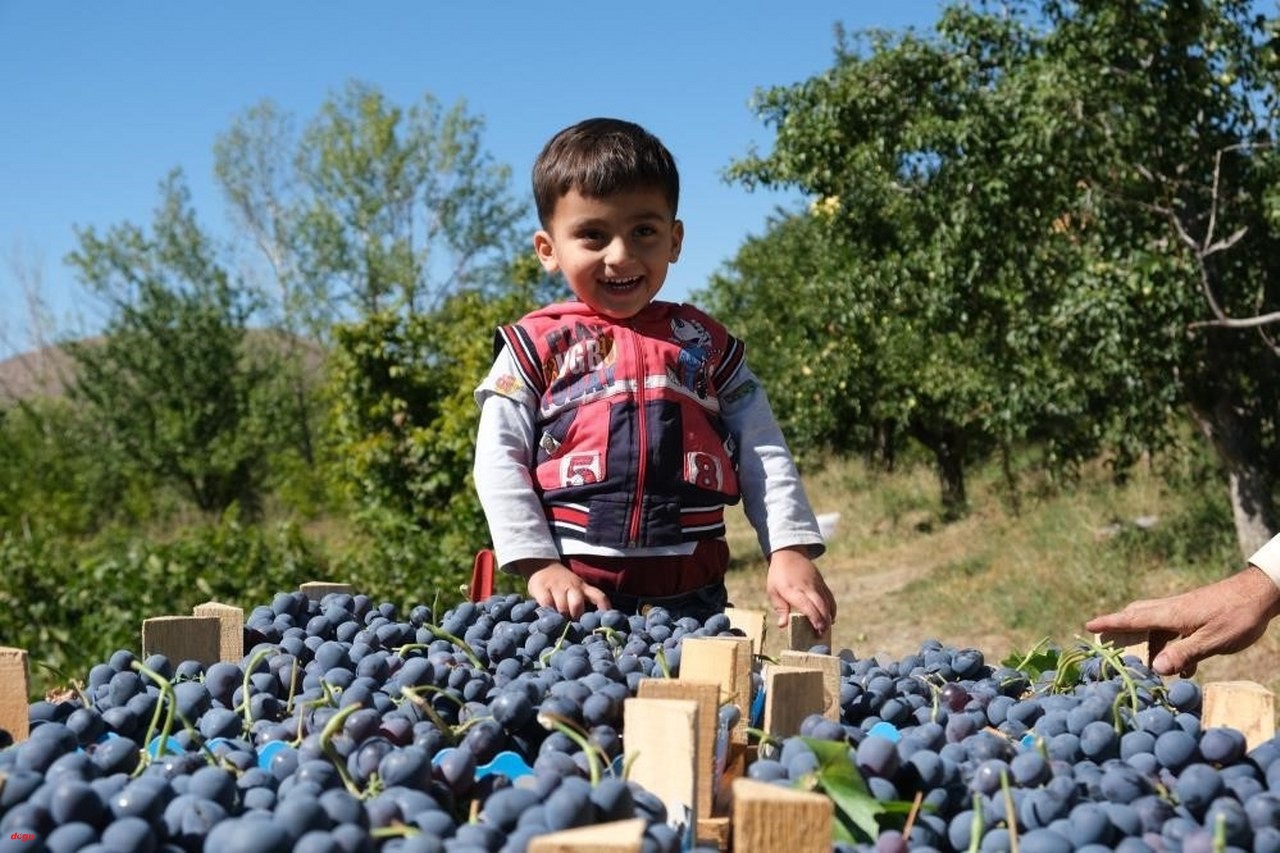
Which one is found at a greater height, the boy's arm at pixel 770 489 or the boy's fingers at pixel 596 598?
the boy's arm at pixel 770 489

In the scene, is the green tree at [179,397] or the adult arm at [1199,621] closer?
the adult arm at [1199,621]

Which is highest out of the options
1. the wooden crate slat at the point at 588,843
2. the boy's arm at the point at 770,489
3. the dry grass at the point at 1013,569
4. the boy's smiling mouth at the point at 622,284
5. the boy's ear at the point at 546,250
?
the boy's ear at the point at 546,250

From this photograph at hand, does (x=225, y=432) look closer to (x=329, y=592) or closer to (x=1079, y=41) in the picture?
(x=1079, y=41)

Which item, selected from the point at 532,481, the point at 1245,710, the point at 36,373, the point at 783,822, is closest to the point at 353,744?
the point at 783,822

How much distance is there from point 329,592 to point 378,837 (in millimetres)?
1148

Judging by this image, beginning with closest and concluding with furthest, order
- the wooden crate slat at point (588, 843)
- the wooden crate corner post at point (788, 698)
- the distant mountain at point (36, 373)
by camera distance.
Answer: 1. the wooden crate slat at point (588, 843)
2. the wooden crate corner post at point (788, 698)
3. the distant mountain at point (36, 373)

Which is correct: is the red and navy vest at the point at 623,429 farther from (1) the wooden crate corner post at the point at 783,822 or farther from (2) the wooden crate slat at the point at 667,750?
(1) the wooden crate corner post at the point at 783,822

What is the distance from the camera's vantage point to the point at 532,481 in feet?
7.32

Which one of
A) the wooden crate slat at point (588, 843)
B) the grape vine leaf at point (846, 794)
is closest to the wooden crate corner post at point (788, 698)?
the grape vine leaf at point (846, 794)

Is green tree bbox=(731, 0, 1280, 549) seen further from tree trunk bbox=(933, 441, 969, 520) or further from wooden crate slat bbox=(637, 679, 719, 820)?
wooden crate slat bbox=(637, 679, 719, 820)

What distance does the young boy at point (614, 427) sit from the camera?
215 cm

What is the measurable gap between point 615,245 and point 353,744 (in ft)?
4.19

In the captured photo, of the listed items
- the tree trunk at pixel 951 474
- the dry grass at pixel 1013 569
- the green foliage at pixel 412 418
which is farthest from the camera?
the tree trunk at pixel 951 474

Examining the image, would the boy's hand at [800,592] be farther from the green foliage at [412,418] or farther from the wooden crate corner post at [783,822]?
the green foliage at [412,418]
